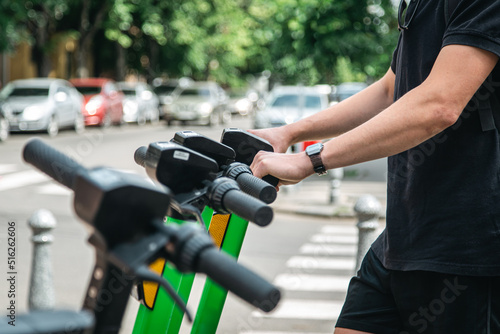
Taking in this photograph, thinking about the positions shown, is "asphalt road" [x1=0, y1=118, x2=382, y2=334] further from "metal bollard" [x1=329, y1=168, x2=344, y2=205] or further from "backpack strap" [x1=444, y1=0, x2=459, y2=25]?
"backpack strap" [x1=444, y1=0, x2=459, y2=25]

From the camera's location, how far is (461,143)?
1.79 metres

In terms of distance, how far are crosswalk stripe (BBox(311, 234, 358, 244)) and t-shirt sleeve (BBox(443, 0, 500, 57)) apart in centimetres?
676

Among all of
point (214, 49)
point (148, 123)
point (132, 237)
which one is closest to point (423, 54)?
point (132, 237)

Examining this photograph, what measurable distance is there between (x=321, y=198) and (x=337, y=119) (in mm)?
9396

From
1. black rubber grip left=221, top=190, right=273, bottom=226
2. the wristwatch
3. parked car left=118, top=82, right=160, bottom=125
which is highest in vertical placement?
black rubber grip left=221, top=190, right=273, bottom=226

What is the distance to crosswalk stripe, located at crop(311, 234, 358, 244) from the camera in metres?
8.46

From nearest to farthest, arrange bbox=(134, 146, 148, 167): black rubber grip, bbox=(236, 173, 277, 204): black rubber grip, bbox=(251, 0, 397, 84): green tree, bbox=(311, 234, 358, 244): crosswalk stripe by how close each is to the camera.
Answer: bbox=(236, 173, 277, 204): black rubber grip < bbox=(134, 146, 148, 167): black rubber grip < bbox=(311, 234, 358, 244): crosswalk stripe < bbox=(251, 0, 397, 84): green tree

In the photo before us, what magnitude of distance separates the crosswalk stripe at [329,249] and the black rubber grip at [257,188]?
6202 millimetres

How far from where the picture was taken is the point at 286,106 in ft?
57.0

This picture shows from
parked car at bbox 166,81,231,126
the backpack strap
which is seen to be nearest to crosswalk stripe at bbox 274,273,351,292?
the backpack strap

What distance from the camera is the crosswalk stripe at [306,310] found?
5453mm

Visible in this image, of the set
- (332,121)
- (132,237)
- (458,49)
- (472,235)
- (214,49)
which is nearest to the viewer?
(132,237)

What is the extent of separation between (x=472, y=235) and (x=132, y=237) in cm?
100

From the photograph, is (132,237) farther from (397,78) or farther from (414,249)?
(397,78)
